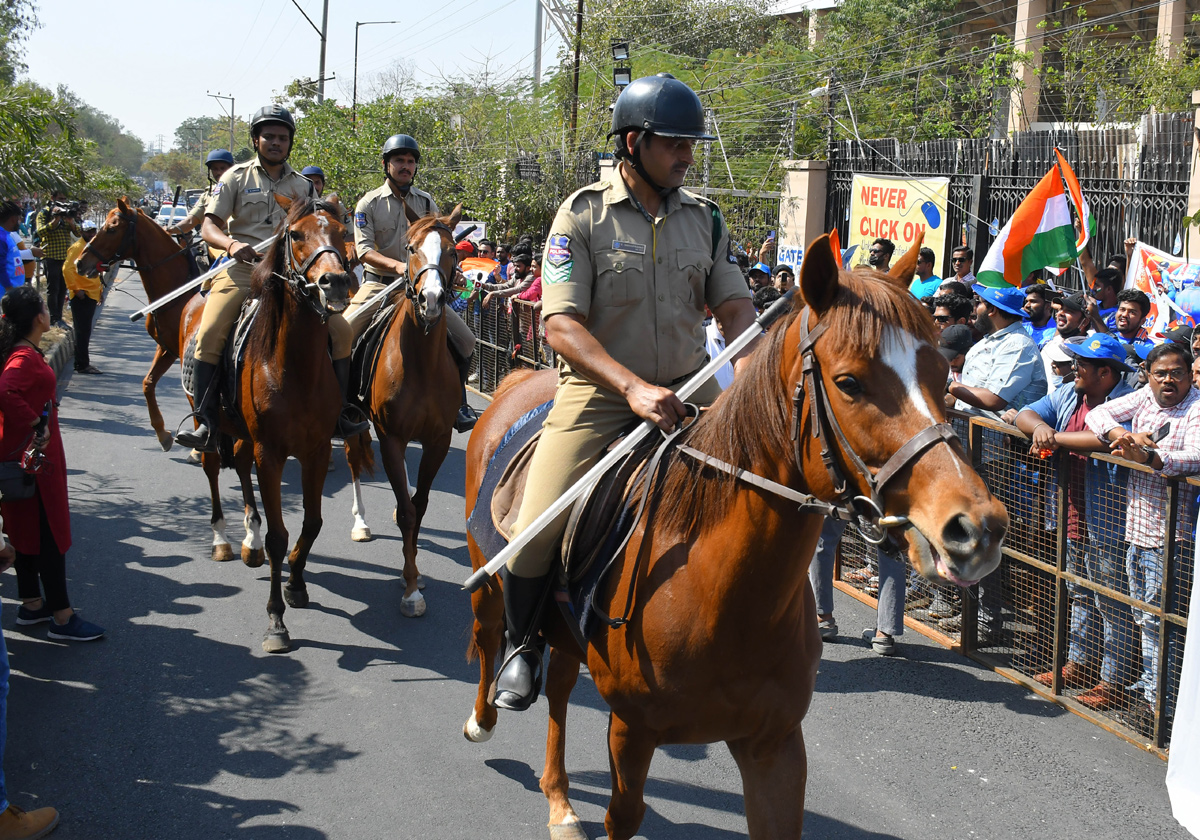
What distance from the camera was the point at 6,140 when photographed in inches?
418

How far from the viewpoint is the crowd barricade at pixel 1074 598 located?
510 centimetres

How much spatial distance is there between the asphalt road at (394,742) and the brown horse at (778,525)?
0.67 ft

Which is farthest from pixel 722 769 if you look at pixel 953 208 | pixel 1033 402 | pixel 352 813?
pixel 953 208

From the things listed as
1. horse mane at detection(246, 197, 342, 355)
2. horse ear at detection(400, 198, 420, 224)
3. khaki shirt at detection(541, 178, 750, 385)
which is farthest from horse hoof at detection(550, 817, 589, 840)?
horse ear at detection(400, 198, 420, 224)

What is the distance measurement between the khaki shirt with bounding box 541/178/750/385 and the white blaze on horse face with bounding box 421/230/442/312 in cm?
349

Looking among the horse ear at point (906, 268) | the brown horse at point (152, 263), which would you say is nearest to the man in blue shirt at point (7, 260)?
the brown horse at point (152, 263)

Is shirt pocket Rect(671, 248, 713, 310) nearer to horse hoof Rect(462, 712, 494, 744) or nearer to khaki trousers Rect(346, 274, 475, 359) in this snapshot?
horse hoof Rect(462, 712, 494, 744)

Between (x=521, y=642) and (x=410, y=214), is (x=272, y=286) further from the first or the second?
(x=521, y=642)

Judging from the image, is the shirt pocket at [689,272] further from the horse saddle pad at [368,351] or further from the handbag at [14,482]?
the horse saddle pad at [368,351]

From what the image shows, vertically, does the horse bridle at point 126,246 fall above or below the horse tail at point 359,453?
above

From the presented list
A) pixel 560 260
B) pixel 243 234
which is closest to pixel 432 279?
pixel 243 234

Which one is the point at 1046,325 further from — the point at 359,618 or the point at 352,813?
the point at 352,813

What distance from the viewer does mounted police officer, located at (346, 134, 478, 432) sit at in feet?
27.3

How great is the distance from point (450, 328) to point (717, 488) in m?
5.44
